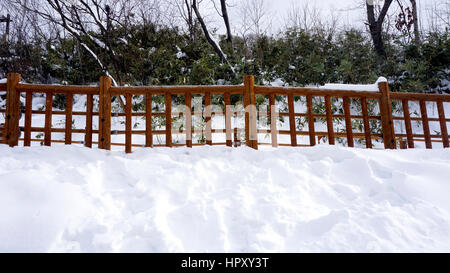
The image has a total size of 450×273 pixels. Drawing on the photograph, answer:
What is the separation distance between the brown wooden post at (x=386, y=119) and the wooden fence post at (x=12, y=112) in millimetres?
4606

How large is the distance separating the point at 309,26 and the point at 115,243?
33.4ft

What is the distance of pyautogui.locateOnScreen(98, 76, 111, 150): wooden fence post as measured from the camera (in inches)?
115

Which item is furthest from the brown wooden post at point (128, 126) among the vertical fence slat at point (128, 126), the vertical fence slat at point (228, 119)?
the vertical fence slat at point (228, 119)

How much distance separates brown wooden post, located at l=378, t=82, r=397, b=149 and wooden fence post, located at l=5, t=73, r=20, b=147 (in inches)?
181

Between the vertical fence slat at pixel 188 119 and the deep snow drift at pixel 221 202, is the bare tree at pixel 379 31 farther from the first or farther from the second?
the vertical fence slat at pixel 188 119

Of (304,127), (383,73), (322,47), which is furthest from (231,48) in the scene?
(383,73)

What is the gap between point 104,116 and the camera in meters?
2.94

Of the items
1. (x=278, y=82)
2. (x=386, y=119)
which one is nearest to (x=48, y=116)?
(x=386, y=119)

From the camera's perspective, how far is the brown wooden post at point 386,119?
11.1ft

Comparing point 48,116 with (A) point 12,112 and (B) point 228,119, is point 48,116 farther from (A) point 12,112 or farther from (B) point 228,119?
(B) point 228,119

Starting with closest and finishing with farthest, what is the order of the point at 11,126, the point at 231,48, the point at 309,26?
the point at 11,126 < the point at 231,48 < the point at 309,26
